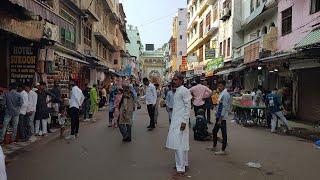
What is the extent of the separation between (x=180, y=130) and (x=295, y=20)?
1430 centimetres

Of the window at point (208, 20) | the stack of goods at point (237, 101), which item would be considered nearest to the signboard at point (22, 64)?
the stack of goods at point (237, 101)

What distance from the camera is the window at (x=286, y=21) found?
2256 cm

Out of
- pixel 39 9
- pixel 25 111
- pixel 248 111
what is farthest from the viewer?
pixel 248 111

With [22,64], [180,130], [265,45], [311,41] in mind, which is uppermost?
[265,45]

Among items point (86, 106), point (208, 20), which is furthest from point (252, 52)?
point (208, 20)

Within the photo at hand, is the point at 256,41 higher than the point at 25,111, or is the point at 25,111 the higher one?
the point at 256,41

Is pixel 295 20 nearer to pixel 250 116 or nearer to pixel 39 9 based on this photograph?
pixel 250 116

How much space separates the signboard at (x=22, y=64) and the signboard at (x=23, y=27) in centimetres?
71

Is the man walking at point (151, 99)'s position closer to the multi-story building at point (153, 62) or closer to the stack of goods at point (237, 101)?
the stack of goods at point (237, 101)

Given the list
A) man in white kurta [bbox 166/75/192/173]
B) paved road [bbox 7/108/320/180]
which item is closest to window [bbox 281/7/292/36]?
paved road [bbox 7/108/320/180]

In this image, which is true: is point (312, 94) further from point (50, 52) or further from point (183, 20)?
point (183, 20)

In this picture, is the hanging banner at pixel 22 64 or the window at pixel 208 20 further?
the window at pixel 208 20

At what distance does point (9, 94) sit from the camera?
1259 centimetres

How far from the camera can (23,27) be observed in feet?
52.1
